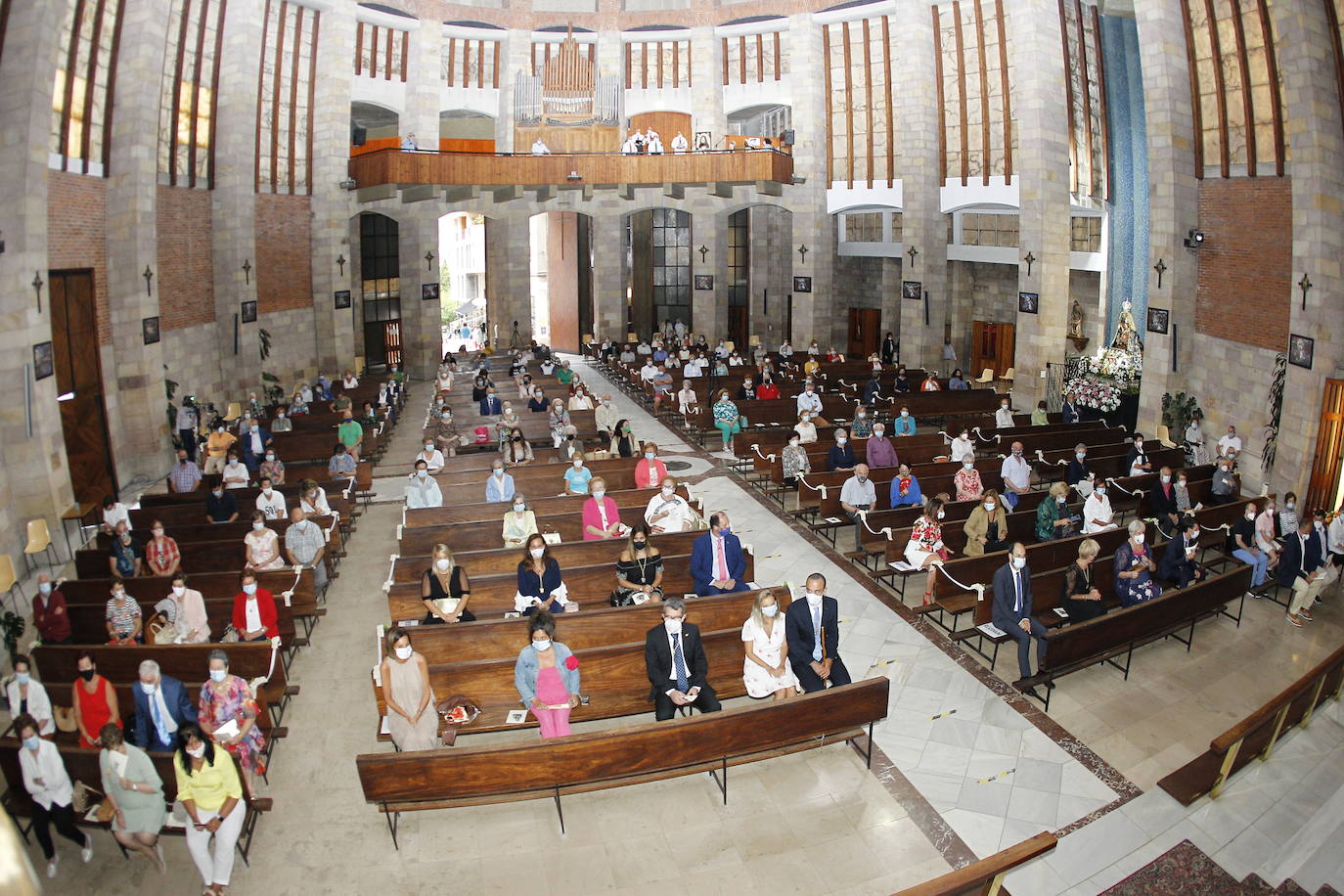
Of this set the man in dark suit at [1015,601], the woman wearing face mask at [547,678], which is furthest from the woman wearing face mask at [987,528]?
the woman wearing face mask at [547,678]

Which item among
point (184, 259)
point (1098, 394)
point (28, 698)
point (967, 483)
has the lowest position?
point (28, 698)

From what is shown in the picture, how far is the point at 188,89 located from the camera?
18391 millimetres

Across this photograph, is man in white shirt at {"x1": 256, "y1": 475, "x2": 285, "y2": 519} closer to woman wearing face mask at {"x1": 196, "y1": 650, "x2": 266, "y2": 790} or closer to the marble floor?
the marble floor

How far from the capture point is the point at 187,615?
827cm

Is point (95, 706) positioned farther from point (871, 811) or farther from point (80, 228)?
point (80, 228)

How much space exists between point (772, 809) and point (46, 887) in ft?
15.3

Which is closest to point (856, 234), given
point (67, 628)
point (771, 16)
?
point (771, 16)

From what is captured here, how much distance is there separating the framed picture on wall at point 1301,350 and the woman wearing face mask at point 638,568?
30.8 ft

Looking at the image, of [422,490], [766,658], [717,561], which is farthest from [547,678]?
[422,490]

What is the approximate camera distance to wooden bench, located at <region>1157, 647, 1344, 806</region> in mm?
6234

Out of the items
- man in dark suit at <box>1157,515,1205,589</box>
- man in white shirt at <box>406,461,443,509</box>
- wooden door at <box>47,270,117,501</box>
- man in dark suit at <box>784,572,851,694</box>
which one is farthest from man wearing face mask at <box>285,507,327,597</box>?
man in dark suit at <box>1157,515,1205,589</box>

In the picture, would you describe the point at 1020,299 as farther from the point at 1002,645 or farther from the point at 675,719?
the point at 675,719

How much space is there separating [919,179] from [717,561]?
1751 cm

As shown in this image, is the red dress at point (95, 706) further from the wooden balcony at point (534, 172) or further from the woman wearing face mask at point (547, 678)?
the wooden balcony at point (534, 172)
